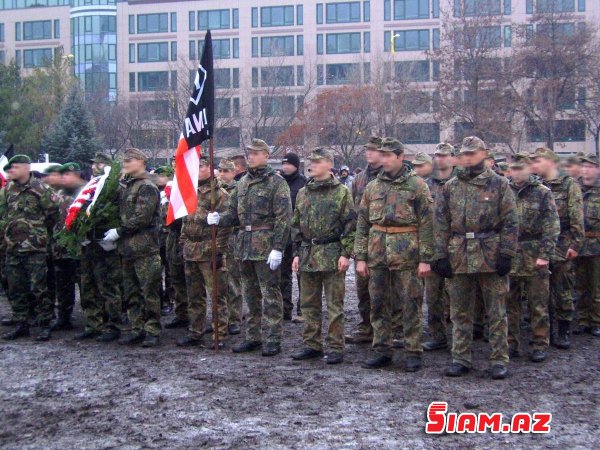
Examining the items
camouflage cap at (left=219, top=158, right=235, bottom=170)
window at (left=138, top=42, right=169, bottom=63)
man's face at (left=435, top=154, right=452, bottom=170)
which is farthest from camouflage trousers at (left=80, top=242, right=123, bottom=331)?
window at (left=138, top=42, right=169, bottom=63)

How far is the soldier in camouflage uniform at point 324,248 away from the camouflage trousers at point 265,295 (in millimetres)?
333

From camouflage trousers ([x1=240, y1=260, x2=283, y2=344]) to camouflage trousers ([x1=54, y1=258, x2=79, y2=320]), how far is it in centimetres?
288

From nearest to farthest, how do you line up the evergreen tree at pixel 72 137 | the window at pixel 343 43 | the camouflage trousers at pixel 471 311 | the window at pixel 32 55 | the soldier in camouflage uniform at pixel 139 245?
1. the camouflage trousers at pixel 471 311
2. the soldier in camouflage uniform at pixel 139 245
3. the evergreen tree at pixel 72 137
4. the window at pixel 343 43
5. the window at pixel 32 55

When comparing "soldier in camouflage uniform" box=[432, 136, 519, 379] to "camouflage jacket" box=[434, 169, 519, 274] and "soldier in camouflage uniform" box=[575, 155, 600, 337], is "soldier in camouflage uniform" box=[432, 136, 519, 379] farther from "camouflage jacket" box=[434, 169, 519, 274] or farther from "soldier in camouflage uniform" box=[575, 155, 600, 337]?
"soldier in camouflage uniform" box=[575, 155, 600, 337]

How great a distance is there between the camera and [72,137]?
108 ft

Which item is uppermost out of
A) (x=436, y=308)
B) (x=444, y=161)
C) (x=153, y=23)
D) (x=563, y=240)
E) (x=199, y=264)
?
(x=153, y=23)

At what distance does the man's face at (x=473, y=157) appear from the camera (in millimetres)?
7785

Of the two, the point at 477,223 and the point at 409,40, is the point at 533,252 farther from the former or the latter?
the point at 409,40

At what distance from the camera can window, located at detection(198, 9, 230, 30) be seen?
65.6 meters

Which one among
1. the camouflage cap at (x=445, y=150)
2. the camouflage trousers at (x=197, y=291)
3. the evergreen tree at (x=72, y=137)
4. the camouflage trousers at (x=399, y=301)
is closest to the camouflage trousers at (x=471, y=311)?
the camouflage trousers at (x=399, y=301)

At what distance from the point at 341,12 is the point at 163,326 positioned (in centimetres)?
5682

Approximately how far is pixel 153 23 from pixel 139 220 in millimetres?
62345

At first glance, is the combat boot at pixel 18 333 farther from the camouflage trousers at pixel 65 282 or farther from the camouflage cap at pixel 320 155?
the camouflage cap at pixel 320 155

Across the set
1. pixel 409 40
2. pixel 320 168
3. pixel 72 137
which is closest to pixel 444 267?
pixel 320 168
